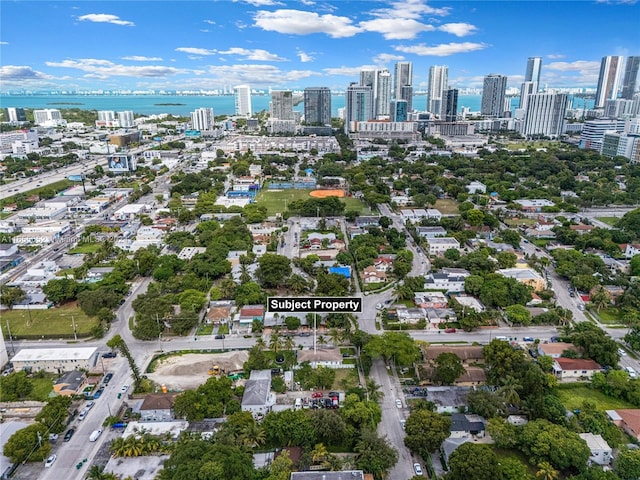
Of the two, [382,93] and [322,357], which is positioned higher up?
[382,93]

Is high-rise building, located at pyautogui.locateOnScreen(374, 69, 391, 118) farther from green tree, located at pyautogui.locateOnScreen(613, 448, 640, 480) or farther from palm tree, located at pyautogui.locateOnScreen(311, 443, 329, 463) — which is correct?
palm tree, located at pyautogui.locateOnScreen(311, 443, 329, 463)

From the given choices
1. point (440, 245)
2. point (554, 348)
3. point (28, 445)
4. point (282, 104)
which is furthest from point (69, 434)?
point (282, 104)

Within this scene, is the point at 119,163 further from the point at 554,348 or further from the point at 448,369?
the point at 554,348

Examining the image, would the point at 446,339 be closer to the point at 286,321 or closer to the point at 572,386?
the point at 572,386

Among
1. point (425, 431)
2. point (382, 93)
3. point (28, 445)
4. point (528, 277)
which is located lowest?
point (28, 445)

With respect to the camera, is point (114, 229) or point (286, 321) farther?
point (114, 229)

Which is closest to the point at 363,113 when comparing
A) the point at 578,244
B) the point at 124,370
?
the point at 578,244

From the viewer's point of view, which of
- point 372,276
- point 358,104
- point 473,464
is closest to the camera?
point 473,464
